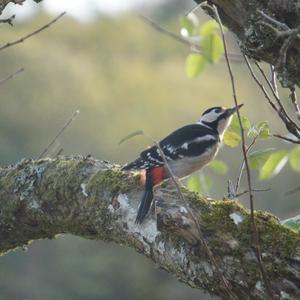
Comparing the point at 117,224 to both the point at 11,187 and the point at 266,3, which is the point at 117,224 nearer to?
the point at 11,187

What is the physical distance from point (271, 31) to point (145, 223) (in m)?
0.57

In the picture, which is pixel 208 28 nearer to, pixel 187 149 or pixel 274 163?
pixel 274 163

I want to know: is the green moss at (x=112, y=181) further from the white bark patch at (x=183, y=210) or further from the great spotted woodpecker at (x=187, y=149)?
the great spotted woodpecker at (x=187, y=149)

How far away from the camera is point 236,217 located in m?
2.08

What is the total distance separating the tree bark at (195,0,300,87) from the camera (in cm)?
191

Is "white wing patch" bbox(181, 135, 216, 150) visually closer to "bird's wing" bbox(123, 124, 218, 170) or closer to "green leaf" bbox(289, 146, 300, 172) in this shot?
"bird's wing" bbox(123, 124, 218, 170)

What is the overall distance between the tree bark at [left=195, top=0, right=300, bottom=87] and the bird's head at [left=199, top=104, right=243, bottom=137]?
1989mm

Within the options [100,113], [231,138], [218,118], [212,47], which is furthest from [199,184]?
[100,113]

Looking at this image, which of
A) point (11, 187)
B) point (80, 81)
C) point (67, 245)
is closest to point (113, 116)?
point (80, 81)

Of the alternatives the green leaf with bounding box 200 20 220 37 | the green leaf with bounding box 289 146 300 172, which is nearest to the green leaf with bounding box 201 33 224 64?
the green leaf with bounding box 200 20 220 37

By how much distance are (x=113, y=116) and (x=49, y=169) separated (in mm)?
6667

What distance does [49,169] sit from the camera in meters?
2.63

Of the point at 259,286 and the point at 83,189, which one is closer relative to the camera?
the point at 259,286

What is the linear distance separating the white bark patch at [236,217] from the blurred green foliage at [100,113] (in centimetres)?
465
